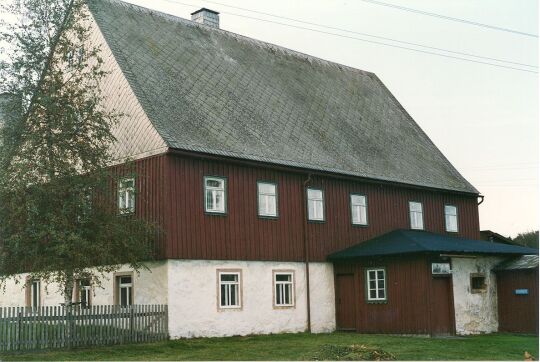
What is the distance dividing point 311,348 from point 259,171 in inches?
306

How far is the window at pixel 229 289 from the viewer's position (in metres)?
24.3

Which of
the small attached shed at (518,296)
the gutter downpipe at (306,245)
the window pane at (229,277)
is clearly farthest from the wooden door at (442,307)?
the window pane at (229,277)

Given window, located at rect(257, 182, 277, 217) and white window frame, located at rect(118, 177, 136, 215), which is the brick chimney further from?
white window frame, located at rect(118, 177, 136, 215)

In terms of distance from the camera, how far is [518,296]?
29109mm

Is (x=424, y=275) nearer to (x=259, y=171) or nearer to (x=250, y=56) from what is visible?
(x=259, y=171)

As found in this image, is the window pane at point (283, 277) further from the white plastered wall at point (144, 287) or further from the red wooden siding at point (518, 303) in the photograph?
the red wooden siding at point (518, 303)

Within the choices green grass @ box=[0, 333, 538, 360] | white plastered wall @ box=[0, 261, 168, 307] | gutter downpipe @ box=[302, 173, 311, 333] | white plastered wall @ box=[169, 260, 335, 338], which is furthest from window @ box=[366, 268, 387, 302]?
white plastered wall @ box=[0, 261, 168, 307]

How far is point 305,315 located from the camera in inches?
1065

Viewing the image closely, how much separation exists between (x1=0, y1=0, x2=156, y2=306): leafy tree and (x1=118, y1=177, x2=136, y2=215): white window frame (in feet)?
3.17

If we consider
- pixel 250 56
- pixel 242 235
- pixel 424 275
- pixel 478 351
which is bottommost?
pixel 478 351

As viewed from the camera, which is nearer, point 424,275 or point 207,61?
point 424,275

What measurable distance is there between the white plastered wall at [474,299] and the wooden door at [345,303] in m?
3.79

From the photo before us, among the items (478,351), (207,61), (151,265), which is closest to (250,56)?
(207,61)

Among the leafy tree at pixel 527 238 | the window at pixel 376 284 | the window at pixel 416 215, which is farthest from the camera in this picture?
the leafy tree at pixel 527 238
